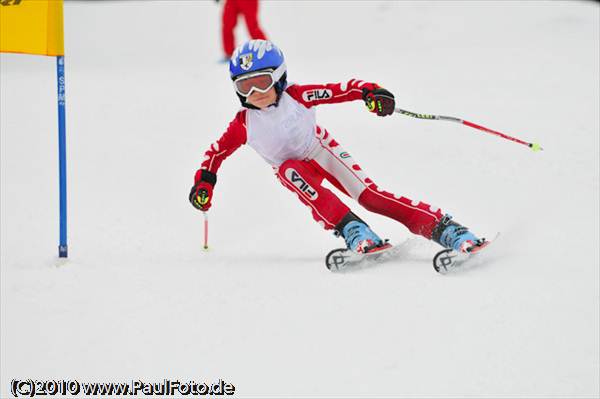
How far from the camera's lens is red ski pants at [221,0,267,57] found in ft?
32.1

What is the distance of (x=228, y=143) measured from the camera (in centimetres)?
518

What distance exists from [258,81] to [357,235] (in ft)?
3.50

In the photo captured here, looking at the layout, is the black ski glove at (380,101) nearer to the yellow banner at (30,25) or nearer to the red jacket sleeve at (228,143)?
the red jacket sleeve at (228,143)

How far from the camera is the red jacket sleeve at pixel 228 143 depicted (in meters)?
5.14

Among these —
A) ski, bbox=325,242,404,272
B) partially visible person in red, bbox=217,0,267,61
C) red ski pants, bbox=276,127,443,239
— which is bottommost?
ski, bbox=325,242,404,272

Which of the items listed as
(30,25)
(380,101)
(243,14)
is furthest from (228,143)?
(243,14)

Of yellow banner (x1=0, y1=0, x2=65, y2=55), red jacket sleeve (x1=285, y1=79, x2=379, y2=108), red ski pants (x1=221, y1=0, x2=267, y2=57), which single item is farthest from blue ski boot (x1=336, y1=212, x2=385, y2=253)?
red ski pants (x1=221, y1=0, x2=267, y2=57)

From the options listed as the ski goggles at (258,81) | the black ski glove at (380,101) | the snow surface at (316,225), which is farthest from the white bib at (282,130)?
the snow surface at (316,225)

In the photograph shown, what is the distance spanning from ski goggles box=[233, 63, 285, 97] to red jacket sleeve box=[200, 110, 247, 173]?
0.24m

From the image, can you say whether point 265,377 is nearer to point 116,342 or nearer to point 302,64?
point 116,342

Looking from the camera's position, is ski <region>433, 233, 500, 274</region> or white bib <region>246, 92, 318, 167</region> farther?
white bib <region>246, 92, 318, 167</region>

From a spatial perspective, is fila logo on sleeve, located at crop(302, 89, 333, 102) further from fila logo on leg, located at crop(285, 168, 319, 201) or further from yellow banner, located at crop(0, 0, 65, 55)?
yellow banner, located at crop(0, 0, 65, 55)

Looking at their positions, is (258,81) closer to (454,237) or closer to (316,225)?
(454,237)

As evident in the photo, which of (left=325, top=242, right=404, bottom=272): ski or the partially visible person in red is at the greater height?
the partially visible person in red
